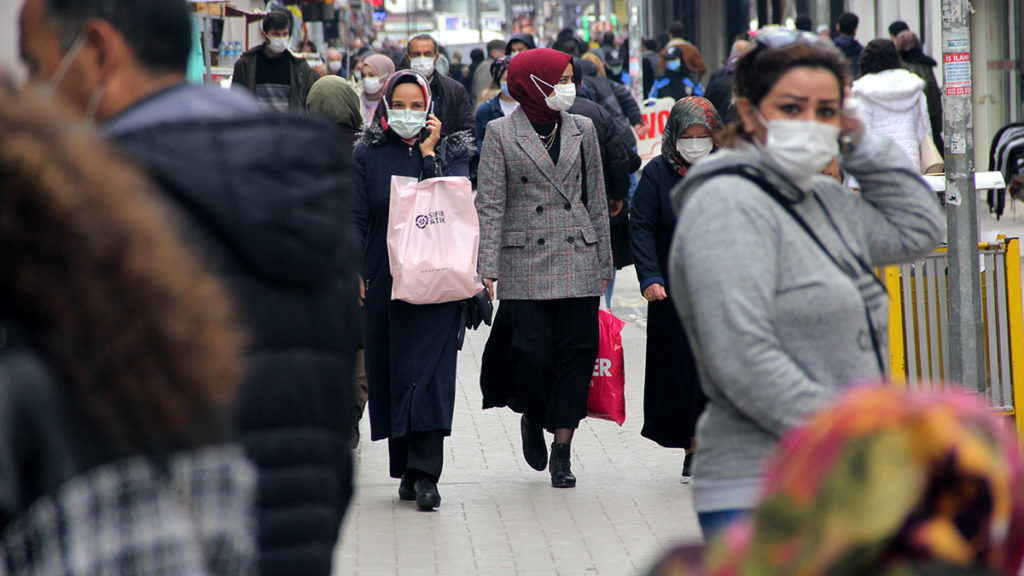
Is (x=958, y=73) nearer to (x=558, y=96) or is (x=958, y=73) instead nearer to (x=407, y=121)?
(x=558, y=96)

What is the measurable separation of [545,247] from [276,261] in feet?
15.3

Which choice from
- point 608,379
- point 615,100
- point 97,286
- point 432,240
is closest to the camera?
point 97,286

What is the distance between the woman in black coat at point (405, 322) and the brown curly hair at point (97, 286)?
15.3ft

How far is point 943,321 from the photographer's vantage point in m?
6.71

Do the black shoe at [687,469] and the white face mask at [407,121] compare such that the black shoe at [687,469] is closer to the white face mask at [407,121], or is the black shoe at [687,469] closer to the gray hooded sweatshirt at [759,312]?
the white face mask at [407,121]

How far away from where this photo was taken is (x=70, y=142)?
5.72 feet

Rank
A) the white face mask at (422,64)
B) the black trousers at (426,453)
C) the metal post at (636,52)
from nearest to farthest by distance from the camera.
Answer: the black trousers at (426,453) < the white face mask at (422,64) < the metal post at (636,52)

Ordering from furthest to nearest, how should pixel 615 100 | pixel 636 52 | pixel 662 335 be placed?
pixel 636 52 < pixel 615 100 < pixel 662 335

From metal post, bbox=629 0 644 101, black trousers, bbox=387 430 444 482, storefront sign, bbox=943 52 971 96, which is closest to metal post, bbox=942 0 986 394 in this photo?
storefront sign, bbox=943 52 971 96

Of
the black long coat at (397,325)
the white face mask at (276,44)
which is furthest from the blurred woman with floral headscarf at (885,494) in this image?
the white face mask at (276,44)

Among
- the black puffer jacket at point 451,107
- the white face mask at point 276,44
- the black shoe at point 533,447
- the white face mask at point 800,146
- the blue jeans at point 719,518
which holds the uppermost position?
the white face mask at point 276,44

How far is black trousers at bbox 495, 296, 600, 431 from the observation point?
22.4ft

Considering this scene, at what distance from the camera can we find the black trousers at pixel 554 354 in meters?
6.83

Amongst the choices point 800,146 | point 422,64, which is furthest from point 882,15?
point 800,146
